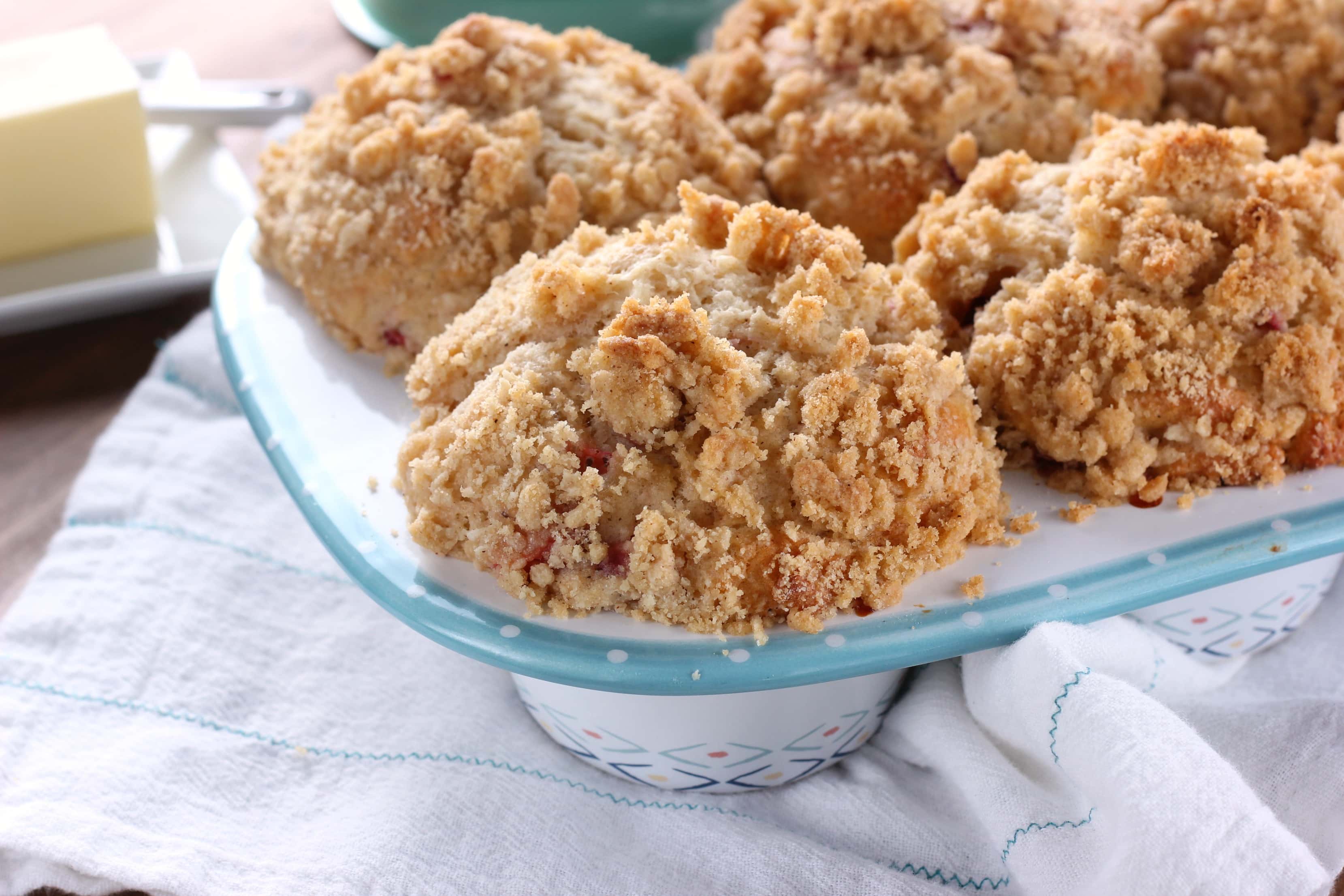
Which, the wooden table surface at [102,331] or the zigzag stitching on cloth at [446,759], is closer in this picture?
the zigzag stitching on cloth at [446,759]

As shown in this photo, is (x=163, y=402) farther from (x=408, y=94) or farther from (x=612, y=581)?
(x=612, y=581)

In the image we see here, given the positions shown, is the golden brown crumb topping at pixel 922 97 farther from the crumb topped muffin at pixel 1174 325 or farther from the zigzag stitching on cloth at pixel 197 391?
the zigzag stitching on cloth at pixel 197 391

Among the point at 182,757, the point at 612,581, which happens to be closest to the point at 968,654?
the point at 612,581

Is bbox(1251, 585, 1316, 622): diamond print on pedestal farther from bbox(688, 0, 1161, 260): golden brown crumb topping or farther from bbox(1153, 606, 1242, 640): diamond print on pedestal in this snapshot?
bbox(688, 0, 1161, 260): golden brown crumb topping

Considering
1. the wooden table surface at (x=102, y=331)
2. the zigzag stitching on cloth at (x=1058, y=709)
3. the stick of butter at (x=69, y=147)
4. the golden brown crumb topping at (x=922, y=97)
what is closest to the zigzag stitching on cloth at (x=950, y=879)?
the zigzag stitching on cloth at (x=1058, y=709)

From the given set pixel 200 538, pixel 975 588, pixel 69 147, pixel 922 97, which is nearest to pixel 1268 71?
pixel 922 97

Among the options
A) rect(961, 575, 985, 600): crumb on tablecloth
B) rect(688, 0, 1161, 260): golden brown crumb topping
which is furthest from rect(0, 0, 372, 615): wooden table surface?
rect(961, 575, 985, 600): crumb on tablecloth
